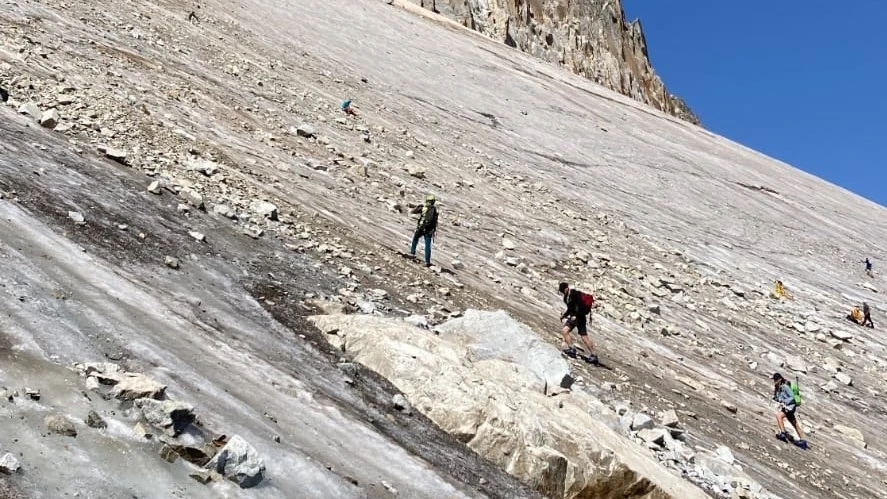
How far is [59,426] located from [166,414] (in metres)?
0.78

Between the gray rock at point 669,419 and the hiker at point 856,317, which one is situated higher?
the hiker at point 856,317

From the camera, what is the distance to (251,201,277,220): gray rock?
1368cm

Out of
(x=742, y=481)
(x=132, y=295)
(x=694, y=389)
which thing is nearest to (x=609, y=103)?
(x=694, y=389)

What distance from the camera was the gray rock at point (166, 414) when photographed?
6.04 metres

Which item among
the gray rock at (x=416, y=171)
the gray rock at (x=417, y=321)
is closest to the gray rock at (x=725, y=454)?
the gray rock at (x=417, y=321)

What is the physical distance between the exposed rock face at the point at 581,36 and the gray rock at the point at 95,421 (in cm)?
5156

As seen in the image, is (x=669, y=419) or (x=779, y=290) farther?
(x=779, y=290)

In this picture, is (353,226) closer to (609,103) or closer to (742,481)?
(742,481)

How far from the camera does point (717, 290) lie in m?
21.9

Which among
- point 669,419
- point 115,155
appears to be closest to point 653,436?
point 669,419

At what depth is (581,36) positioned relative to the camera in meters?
66.4

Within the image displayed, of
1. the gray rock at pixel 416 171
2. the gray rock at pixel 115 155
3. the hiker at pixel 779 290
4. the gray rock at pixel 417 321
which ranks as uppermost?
the hiker at pixel 779 290

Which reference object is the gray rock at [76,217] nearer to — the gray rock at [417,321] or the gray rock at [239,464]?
the gray rock at [417,321]

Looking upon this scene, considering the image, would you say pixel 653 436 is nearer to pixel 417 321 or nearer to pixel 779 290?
pixel 417 321
